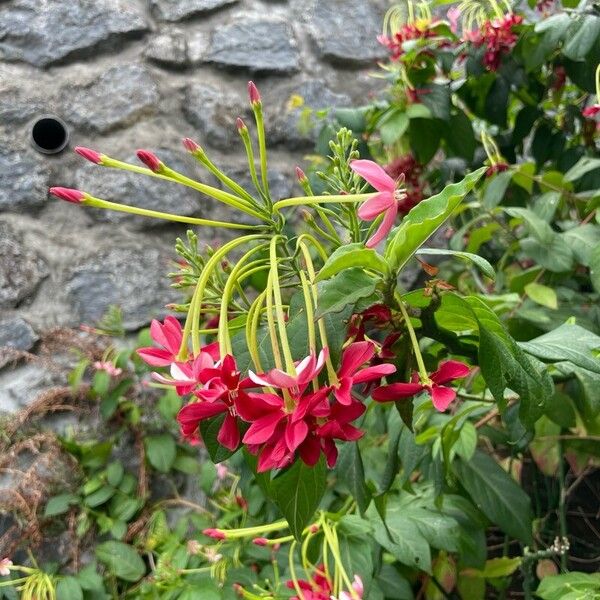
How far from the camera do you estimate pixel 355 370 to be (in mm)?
401

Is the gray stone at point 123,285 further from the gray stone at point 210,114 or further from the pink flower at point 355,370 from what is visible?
the pink flower at point 355,370

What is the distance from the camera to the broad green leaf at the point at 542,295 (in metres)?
0.92

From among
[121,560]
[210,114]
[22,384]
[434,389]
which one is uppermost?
[434,389]

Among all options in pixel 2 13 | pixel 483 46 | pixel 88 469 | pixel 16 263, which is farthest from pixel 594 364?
pixel 2 13

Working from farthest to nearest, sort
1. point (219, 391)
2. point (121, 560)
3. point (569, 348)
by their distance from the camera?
1. point (121, 560)
2. point (569, 348)
3. point (219, 391)

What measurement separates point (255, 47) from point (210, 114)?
227mm

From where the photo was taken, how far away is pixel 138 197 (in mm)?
1532

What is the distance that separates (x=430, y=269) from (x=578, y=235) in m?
0.54

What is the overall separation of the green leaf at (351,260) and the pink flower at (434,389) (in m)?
0.08

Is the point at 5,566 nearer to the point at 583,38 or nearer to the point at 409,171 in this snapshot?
the point at 409,171

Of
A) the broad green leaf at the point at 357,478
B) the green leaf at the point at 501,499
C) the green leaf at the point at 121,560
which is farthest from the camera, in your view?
the green leaf at the point at 121,560

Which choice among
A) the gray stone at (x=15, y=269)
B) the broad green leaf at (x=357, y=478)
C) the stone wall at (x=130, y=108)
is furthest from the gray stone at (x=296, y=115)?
the broad green leaf at (x=357, y=478)

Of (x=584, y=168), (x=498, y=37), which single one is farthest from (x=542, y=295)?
(x=498, y=37)

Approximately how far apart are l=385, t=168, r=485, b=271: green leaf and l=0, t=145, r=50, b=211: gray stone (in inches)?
48.9
